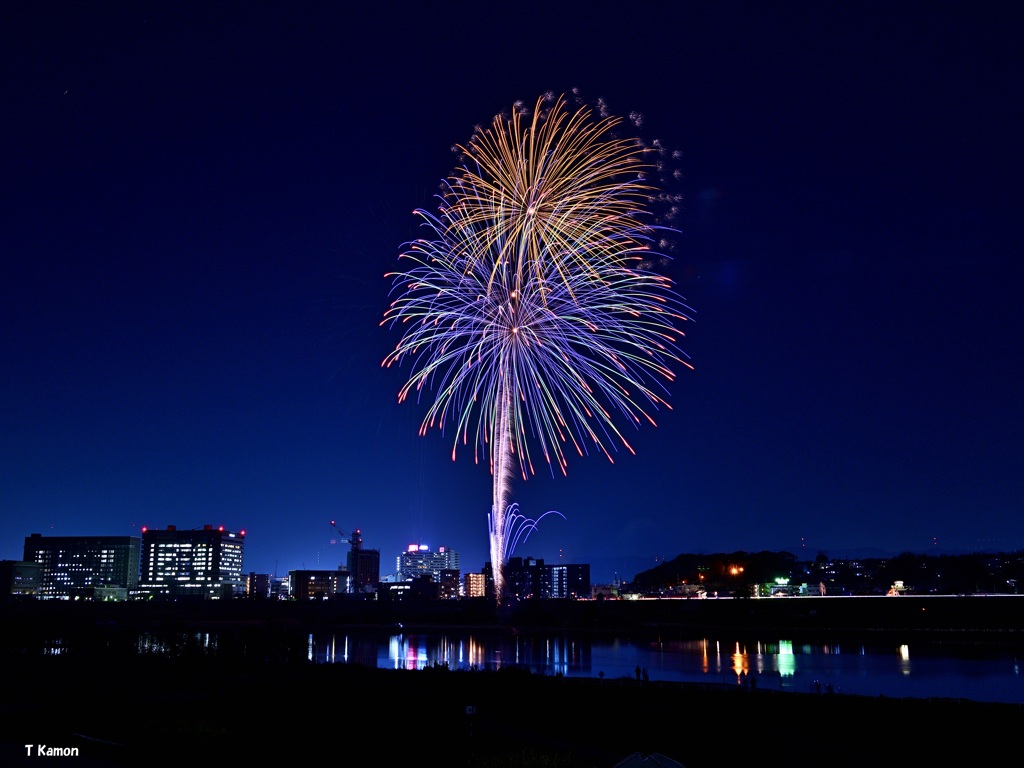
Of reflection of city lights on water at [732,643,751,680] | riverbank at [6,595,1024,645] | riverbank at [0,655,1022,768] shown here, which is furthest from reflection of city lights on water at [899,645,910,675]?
riverbank at [0,655,1022,768]

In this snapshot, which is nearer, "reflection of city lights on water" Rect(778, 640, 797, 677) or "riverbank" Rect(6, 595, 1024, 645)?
"reflection of city lights on water" Rect(778, 640, 797, 677)

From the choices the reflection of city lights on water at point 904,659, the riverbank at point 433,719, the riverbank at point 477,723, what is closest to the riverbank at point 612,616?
the reflection of city lights on water at point 904,659

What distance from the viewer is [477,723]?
33.4m

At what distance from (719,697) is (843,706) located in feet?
17.2

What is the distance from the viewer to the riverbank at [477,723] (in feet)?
76.0

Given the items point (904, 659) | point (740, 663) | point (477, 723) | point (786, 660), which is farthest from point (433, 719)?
point (904, 659)

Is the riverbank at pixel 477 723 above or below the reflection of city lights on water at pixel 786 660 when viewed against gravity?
above

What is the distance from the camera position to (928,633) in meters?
124

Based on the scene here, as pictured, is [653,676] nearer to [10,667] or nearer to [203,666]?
[203,666]

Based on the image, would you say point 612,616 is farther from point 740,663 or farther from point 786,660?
point 740,663

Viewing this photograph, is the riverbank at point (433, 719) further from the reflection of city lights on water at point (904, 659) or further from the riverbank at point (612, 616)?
the riverbank at point (612, 616)

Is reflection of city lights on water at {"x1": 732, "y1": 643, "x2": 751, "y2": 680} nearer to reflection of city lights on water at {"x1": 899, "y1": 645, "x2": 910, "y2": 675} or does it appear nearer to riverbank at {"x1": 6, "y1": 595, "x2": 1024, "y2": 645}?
reflection of city lights on water at {"x1": 899, "y1": 645, "x2": 910, "y2": 675}

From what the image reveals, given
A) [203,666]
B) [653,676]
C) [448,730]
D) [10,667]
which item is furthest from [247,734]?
[653,676]

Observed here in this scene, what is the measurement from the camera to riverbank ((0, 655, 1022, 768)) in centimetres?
2317
